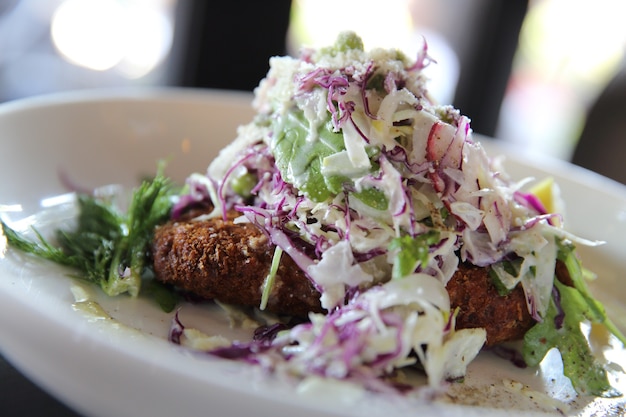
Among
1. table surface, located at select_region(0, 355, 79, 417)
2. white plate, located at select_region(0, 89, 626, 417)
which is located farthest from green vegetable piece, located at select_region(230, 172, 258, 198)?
table surface, located at select_region(0, 355, 79, 417)

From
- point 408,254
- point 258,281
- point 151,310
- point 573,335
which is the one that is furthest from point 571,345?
point 151,310

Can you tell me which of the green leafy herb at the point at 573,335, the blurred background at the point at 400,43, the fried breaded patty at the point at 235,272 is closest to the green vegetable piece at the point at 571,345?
the green leafy herb at the point at 573,335

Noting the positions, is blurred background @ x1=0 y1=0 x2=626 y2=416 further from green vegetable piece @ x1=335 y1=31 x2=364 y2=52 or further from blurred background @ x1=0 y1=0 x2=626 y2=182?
green vegetable piece @ x1=335 y1=31 x2=364 y2=52

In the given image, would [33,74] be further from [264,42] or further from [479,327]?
[479,327]

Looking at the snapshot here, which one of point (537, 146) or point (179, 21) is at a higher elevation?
point (179, 21)

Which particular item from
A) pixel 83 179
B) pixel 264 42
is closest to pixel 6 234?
pixel 83 179

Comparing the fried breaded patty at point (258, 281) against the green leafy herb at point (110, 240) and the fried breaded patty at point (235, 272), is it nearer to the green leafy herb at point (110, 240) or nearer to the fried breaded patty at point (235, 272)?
the fried breaded patty at point (235, 272)

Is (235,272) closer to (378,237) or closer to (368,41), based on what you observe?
(378,237)
